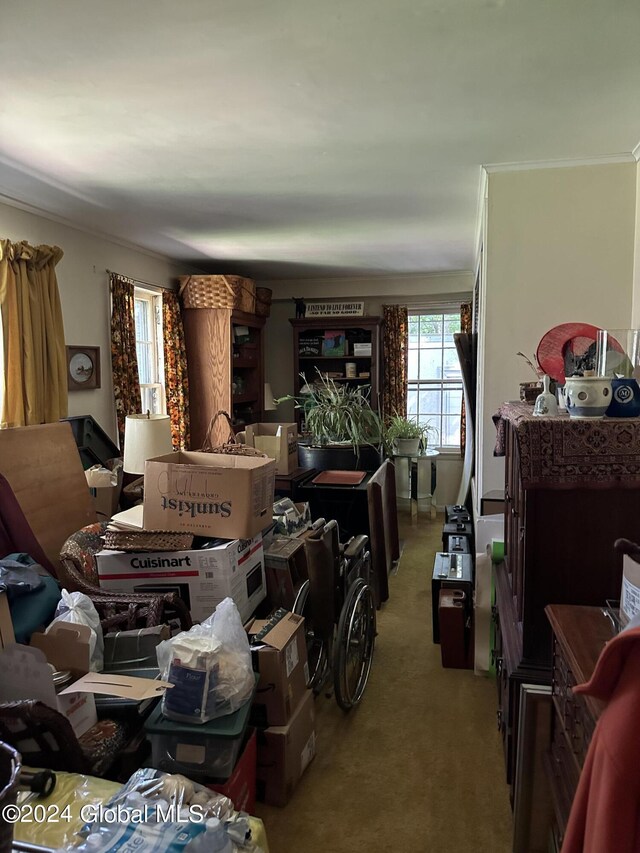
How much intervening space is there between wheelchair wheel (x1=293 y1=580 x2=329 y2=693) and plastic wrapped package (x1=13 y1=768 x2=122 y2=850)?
1.15m

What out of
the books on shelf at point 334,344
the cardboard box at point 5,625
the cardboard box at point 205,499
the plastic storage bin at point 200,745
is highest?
the books on shelf at point 334,344

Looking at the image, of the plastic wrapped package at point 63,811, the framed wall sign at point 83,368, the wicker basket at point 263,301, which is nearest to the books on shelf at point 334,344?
the wicker basket at point 263,301

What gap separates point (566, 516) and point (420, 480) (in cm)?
430

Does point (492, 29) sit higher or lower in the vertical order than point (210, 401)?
higher

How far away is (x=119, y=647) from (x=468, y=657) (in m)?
1.72

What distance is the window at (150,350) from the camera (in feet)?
16.5

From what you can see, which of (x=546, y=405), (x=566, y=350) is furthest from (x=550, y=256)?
(x=546, y=405)

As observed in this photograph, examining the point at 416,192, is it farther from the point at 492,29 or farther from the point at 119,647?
the point at 119,647

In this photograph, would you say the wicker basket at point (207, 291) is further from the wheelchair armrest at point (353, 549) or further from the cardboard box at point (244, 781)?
the cardboard box at point (244, 781)

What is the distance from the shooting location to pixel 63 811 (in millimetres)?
1285

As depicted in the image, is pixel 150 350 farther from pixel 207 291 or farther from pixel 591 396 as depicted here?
pixel 591 396

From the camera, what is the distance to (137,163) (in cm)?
274

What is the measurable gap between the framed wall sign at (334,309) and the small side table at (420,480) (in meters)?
1.67

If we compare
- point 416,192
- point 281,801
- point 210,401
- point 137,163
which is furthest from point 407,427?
point 281,801
